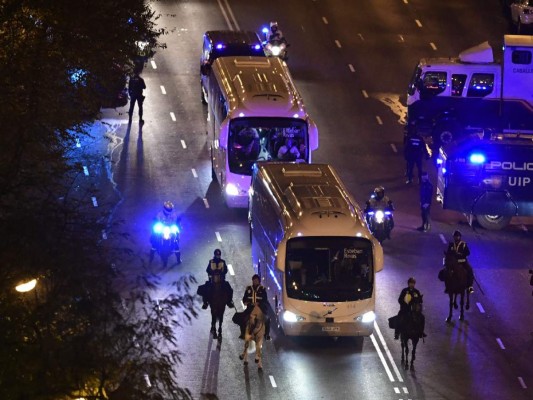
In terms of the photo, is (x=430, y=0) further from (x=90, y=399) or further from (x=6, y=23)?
(x=90, y=399)

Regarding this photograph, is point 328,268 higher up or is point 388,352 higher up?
point 328,268

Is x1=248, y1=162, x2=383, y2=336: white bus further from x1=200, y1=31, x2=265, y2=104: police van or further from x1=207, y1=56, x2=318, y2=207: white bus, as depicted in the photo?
x1=200, y1=31, x2=265, y2=104: police van

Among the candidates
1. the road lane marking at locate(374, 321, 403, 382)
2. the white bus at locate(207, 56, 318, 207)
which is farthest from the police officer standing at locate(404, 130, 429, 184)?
the road lane marking at locate(374, 321, 403, 382)

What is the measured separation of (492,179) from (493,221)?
1009mm

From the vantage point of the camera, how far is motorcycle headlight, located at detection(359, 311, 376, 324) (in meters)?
28.0

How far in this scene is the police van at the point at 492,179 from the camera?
35.6 m

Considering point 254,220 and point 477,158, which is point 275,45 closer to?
point 477,158

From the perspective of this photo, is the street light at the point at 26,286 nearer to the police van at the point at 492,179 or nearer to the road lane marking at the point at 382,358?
the road lane marking at the point at 382,358

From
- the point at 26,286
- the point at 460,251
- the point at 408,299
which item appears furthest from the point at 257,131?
the point at 26,286

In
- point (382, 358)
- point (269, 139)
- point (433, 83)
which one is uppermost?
point (433, 83)

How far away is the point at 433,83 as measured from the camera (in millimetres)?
42000

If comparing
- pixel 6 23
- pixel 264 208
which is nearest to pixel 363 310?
pixel 264 208

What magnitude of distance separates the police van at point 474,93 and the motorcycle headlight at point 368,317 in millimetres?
14198

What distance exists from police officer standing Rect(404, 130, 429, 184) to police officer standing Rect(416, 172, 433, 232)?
7.83ft
